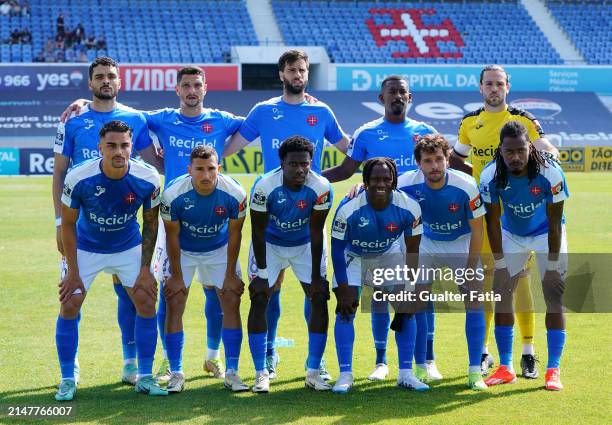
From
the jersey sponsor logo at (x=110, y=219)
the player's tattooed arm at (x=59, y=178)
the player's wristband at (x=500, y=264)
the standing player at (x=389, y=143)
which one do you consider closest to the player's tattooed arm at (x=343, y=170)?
the standing player at (x=389, y=143)

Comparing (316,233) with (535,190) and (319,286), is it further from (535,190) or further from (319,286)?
(535,190)

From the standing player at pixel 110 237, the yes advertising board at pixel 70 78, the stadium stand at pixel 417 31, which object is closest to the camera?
the standing player at pixel 110 237

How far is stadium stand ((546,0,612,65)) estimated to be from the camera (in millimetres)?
41688

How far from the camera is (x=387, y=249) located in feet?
23.7

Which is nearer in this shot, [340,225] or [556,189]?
[340,225]

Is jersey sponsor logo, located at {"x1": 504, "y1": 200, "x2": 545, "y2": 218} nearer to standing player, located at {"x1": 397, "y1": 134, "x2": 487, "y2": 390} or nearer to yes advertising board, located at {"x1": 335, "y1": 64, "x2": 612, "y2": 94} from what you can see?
standing player, located at {"x1": 397, "y1": 134, "x2": 487, "y2": 390}

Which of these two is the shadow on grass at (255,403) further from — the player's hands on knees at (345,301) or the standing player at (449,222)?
the player's hands on knees at (345,301)

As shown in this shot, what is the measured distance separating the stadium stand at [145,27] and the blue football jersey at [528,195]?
1223 inches

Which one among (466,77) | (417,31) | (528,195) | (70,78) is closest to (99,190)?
(528,195)

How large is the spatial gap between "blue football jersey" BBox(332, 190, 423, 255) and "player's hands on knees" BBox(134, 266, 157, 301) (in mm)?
1470

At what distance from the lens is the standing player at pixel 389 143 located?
301 inches

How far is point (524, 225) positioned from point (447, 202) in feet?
2.36

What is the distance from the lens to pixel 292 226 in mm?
7242

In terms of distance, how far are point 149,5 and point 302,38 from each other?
25.1 ft
